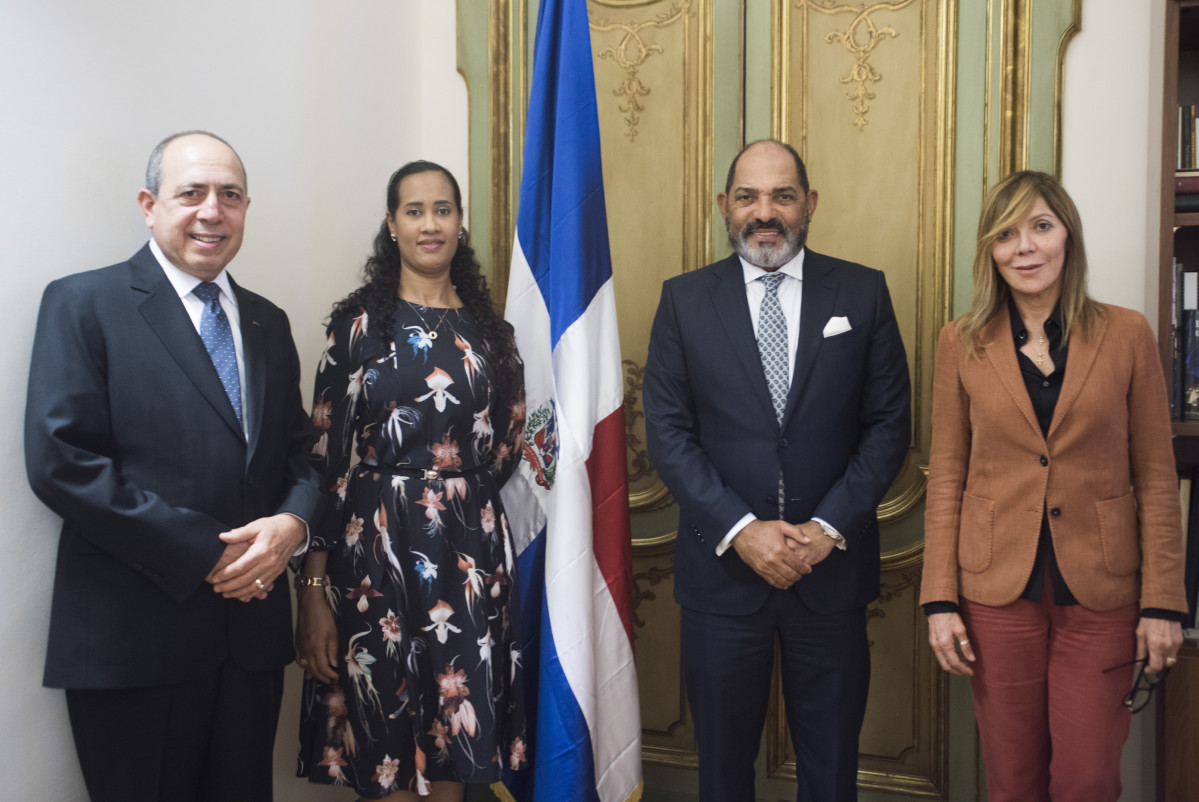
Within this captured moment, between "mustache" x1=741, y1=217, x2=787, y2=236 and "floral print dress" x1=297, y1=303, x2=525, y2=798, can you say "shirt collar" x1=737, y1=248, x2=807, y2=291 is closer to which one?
"mustache" x1=741, y1=217, x2=787, y2=236

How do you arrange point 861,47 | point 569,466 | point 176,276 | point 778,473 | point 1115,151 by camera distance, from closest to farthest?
point 176,276 < point 778,473 < point 569,466 < point 1115,151 < point 861,47

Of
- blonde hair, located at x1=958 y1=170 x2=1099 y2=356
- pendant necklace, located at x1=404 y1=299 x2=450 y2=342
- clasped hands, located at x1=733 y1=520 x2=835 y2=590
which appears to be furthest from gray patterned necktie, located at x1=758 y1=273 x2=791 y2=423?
pendant necklace, located at x1=404 y1=299 x2=450 y2=342

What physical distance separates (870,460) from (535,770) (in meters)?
1.14

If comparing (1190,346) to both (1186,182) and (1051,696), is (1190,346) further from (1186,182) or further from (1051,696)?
(1051,696)

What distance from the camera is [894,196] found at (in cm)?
263

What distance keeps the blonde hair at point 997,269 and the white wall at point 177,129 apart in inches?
69.0

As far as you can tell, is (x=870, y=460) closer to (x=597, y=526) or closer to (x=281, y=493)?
(x=597, y=526)

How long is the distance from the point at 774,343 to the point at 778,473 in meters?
0.31

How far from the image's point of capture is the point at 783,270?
215 cm

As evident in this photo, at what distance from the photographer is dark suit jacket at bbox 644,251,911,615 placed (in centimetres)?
201

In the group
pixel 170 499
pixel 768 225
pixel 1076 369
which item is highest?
pixel 768 225

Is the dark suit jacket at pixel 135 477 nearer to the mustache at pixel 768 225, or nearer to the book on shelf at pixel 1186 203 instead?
the mustache at pixel 768 225

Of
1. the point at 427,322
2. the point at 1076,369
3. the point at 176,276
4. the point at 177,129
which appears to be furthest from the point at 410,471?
the point at 1076,369

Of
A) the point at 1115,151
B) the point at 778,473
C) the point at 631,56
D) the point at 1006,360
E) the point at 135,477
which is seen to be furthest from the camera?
the point at 631,56
